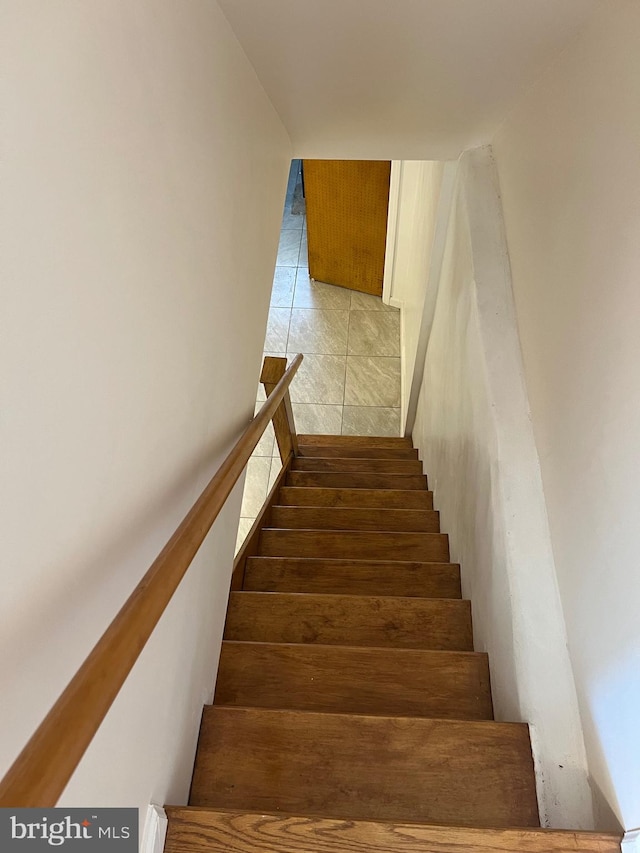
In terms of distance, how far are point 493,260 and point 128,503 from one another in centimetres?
173

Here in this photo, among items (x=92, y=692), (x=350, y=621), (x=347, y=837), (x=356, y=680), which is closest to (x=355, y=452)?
(x=350, y=621)

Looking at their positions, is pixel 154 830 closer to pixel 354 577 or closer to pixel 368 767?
pixel 368 767

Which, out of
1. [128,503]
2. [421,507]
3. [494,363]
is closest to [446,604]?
[494,363]

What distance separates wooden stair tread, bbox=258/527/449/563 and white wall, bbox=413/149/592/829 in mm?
138

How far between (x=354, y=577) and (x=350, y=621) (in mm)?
379

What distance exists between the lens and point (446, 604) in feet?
7.06

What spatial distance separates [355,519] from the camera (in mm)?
3070

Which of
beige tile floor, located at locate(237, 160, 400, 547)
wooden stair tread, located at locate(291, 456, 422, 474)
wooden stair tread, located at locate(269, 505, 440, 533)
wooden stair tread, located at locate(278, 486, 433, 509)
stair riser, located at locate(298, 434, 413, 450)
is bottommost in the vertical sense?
wooden stair tread, located at locate(269, 505, 440, 533)

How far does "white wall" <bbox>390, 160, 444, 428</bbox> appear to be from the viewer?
3.31m

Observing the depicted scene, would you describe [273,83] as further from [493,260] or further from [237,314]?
[493,260]

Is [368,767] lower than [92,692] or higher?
lower

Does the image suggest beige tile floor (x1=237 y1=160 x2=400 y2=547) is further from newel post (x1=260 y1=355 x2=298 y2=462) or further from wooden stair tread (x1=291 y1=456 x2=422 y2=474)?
newel post (x1=260 y1=355 x2=298 y2=462)

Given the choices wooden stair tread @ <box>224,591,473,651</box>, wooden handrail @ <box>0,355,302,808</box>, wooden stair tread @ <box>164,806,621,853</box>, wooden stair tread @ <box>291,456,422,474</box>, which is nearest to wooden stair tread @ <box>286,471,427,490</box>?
wooden stair tread @ <box>291,456,422,474</box>
